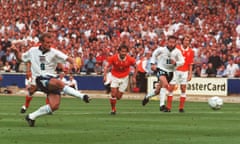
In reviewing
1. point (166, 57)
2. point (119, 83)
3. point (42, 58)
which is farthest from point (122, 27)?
point (42, 58)

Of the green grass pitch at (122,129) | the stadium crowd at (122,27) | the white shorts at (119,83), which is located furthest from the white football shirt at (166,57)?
the stadium crowd at (122,27)

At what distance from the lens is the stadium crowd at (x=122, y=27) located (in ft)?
123

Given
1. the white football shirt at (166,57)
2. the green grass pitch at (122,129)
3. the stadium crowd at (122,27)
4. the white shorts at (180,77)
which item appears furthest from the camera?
the stadium crowd at (122,27)

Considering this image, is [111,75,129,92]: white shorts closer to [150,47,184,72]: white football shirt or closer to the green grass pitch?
[150,47,184,72]: white football shirt

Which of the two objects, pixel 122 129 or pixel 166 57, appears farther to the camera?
pixel 166 57

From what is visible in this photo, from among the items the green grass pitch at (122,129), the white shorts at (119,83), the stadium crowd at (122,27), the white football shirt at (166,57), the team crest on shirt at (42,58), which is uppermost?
the stadium crowd at (122,27)

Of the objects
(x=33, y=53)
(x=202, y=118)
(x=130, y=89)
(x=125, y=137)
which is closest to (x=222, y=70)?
(x=130, y=89)

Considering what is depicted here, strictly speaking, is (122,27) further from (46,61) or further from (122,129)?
(122,129)

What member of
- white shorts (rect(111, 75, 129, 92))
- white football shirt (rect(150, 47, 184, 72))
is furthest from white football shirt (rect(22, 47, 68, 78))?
white football shirt (rect(150, 47, 184, 72))

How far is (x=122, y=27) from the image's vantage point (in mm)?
41719

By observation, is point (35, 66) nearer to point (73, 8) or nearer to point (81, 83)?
point (81, 83)

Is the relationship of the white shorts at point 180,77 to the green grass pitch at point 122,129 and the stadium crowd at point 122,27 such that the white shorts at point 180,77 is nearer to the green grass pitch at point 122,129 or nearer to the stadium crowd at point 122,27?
the green grass pitch at point 122,129

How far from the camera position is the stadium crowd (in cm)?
3756

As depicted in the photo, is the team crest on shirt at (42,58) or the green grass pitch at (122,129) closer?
the green grass pitch at (122,129)
